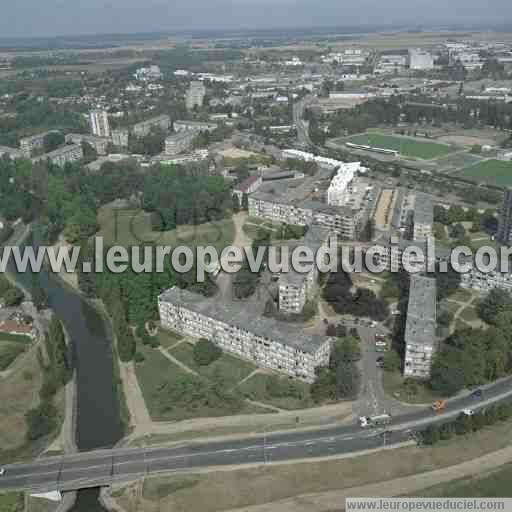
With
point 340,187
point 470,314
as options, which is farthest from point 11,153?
point 470,314

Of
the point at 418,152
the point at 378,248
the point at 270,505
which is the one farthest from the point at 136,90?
the point at 270,505

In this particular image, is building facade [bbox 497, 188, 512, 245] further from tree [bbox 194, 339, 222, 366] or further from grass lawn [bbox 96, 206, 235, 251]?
tree [bbox 194, 339, 222, 366]

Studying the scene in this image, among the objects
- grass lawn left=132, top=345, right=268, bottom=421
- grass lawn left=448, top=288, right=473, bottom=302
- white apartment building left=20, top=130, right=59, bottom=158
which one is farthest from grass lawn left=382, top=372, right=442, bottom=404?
white apartment building left=20, top=130, right=59, bottom=158

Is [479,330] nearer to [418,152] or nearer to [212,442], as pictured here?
[212,442]

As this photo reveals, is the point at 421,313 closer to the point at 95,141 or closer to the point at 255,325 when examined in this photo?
the point at 255,325

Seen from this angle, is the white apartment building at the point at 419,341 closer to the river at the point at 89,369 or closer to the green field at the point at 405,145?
the river at the point at 89,369
